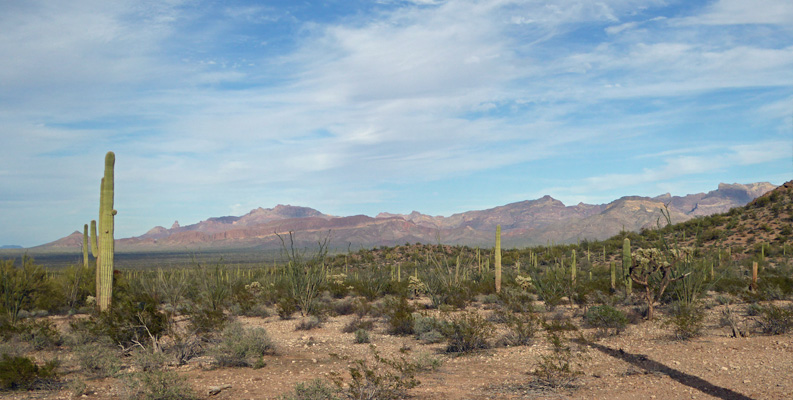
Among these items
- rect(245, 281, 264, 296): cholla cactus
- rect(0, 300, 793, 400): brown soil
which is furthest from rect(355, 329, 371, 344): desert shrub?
rect(245, 281, 264, 296): cholla cactus

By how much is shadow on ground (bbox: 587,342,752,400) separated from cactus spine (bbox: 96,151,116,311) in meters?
11.7

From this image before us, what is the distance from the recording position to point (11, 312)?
1534 centimetres

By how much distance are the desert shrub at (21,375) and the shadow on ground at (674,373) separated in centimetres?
966

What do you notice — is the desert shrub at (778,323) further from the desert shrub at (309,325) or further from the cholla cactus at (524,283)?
the desert shrub at (309,325)

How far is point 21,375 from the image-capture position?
307 inches

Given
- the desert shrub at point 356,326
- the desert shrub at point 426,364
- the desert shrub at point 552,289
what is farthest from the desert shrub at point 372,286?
the desert shrub at point 426,364

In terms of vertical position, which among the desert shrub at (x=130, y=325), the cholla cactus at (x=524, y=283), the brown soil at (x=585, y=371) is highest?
the desert shrub at (x=130, y=325)

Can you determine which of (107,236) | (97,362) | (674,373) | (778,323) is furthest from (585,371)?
(107,236)

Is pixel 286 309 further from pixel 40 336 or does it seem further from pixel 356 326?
pixel 40 336

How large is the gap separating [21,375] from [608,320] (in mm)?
11459

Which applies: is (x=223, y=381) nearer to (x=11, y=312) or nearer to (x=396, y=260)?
(x=11, y=312)

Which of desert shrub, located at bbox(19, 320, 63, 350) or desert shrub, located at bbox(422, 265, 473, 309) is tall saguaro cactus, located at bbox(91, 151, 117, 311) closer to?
desert shrub, located at bbox(19, 320, 63, 350)

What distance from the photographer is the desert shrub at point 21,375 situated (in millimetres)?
7742

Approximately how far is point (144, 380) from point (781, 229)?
143 ft
